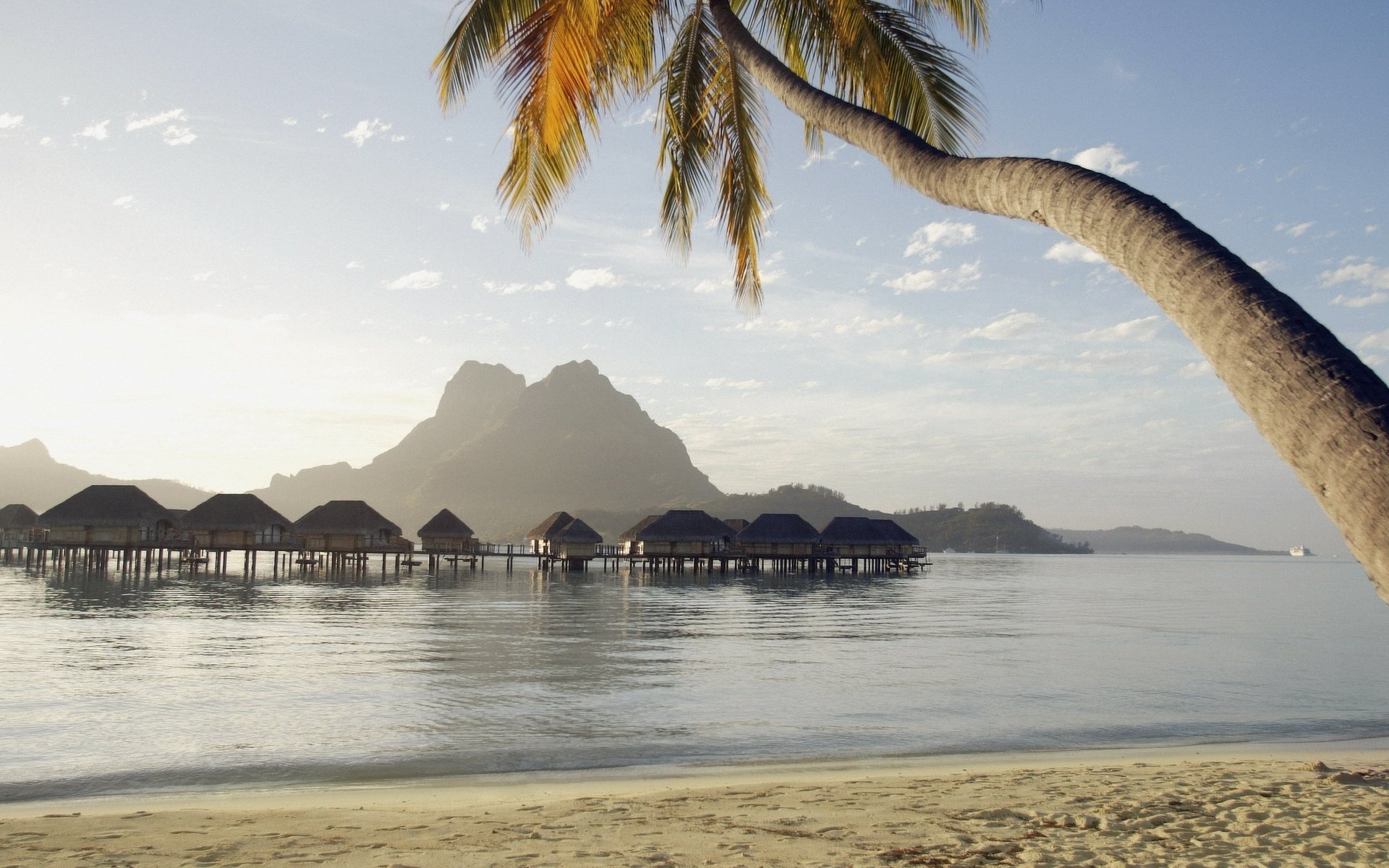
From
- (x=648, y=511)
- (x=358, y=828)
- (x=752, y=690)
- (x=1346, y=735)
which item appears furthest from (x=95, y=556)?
(x=648, y=511)

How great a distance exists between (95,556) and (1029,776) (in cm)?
6230

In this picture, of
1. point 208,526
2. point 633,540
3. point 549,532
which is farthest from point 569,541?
point 208,526

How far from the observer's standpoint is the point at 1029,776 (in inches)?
354

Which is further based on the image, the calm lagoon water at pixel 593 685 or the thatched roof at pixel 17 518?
the thatched roof at pixel 17 518

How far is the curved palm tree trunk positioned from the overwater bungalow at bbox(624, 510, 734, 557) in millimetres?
53508

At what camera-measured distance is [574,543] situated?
193ft

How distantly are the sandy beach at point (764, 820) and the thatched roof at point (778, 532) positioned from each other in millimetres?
50656

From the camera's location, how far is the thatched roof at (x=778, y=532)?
60406 mm

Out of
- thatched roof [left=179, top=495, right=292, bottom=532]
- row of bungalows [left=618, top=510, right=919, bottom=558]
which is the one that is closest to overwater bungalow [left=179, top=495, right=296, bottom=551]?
thatched roof [left=179, top=495, right=292, bottom=532]

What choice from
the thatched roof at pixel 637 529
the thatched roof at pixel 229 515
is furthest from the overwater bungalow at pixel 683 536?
the thatched roof at pixel 229 515

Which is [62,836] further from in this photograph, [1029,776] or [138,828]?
[1029,776]

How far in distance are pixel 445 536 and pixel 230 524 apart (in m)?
13.9

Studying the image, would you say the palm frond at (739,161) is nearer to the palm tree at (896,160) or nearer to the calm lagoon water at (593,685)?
the palm tree at (896,160)

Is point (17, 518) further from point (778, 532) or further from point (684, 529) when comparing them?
point (778, 532)
